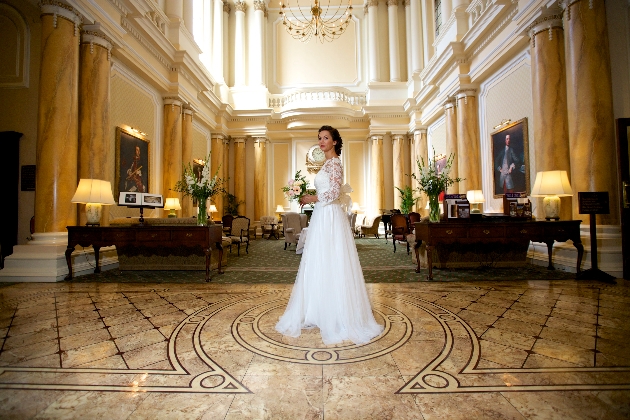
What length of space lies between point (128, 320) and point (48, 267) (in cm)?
277

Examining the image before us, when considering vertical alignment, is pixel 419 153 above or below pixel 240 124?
below

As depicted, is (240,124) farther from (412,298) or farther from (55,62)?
(412,298)

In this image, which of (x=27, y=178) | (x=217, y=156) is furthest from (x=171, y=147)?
(x=217, y=156)

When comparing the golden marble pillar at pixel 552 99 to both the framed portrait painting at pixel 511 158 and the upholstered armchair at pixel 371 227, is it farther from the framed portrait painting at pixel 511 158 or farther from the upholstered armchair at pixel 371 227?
the upholstered armchair at pixel 371 227

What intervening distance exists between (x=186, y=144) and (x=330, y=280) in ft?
27.4

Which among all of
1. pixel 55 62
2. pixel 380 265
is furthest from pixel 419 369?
pixel 55 62

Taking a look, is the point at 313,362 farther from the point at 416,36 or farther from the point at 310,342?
the point at 416,36

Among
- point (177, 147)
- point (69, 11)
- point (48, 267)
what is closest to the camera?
point (48, 267)

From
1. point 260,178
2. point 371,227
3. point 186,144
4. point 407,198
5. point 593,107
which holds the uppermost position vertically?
point 186,144

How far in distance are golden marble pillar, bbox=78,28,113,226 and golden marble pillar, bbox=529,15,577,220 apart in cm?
701

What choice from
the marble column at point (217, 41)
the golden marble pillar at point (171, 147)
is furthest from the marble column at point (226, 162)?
the golden marble pillar at point (171, 147)

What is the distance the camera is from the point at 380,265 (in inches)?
232

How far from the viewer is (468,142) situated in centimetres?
810

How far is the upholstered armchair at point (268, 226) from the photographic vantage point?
12.7m
